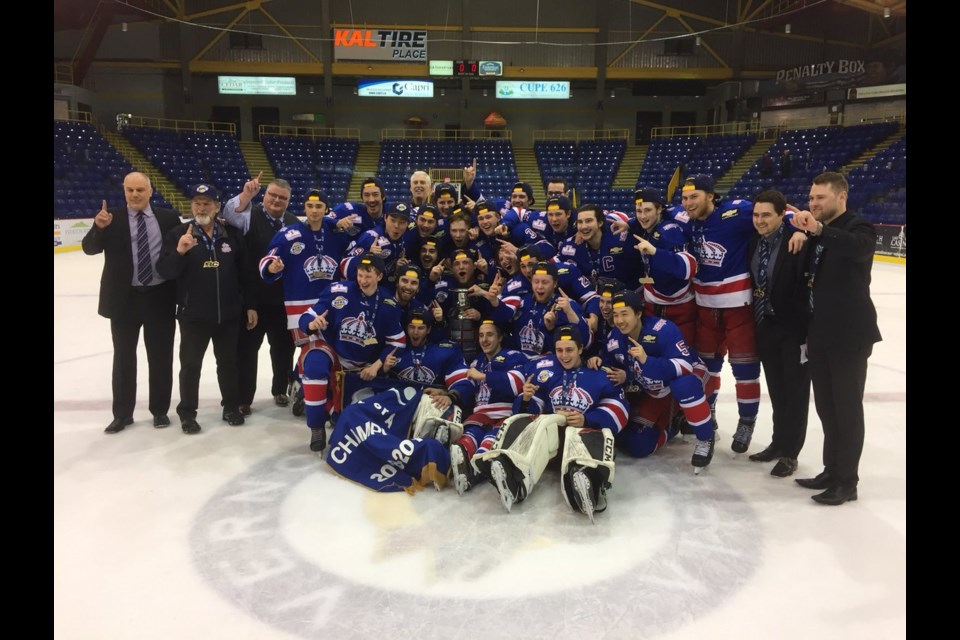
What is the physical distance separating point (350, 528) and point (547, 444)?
1195 mm

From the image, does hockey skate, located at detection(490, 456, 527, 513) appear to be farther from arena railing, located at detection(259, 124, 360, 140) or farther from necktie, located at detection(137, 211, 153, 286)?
arena railing, located at detection(259, 124, 360, 140)

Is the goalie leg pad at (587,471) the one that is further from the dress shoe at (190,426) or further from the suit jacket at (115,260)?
the suit jacket at (115,260)

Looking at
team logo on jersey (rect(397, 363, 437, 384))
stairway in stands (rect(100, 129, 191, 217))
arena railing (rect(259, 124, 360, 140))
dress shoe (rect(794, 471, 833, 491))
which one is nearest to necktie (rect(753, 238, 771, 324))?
dress shoe (rect(794, 471, 833, 491))

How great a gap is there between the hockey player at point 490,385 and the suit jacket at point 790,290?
1645 mm

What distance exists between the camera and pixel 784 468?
4.07m

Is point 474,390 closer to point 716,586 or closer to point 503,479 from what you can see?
point 503,479

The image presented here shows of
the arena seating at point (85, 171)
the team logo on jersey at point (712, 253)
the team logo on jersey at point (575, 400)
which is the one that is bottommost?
the team logo on jersey at point (575, 400)

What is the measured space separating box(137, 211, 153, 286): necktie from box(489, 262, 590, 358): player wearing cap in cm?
247

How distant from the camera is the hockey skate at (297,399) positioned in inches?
207

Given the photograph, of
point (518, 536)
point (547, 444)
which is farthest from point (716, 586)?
point (547, 444)

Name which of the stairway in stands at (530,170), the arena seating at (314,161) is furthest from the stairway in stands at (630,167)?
the arena seating at (314,161)

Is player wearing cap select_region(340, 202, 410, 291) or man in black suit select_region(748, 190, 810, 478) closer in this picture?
man in black suit select_region(748, 190, 810, 478)

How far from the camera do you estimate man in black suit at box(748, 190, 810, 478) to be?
12.9 feet

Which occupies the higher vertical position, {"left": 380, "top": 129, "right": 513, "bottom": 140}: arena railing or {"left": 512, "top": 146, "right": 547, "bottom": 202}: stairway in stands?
{"left": 380, "top": 129, "right": 513, "bottom": 140}: arena railing
